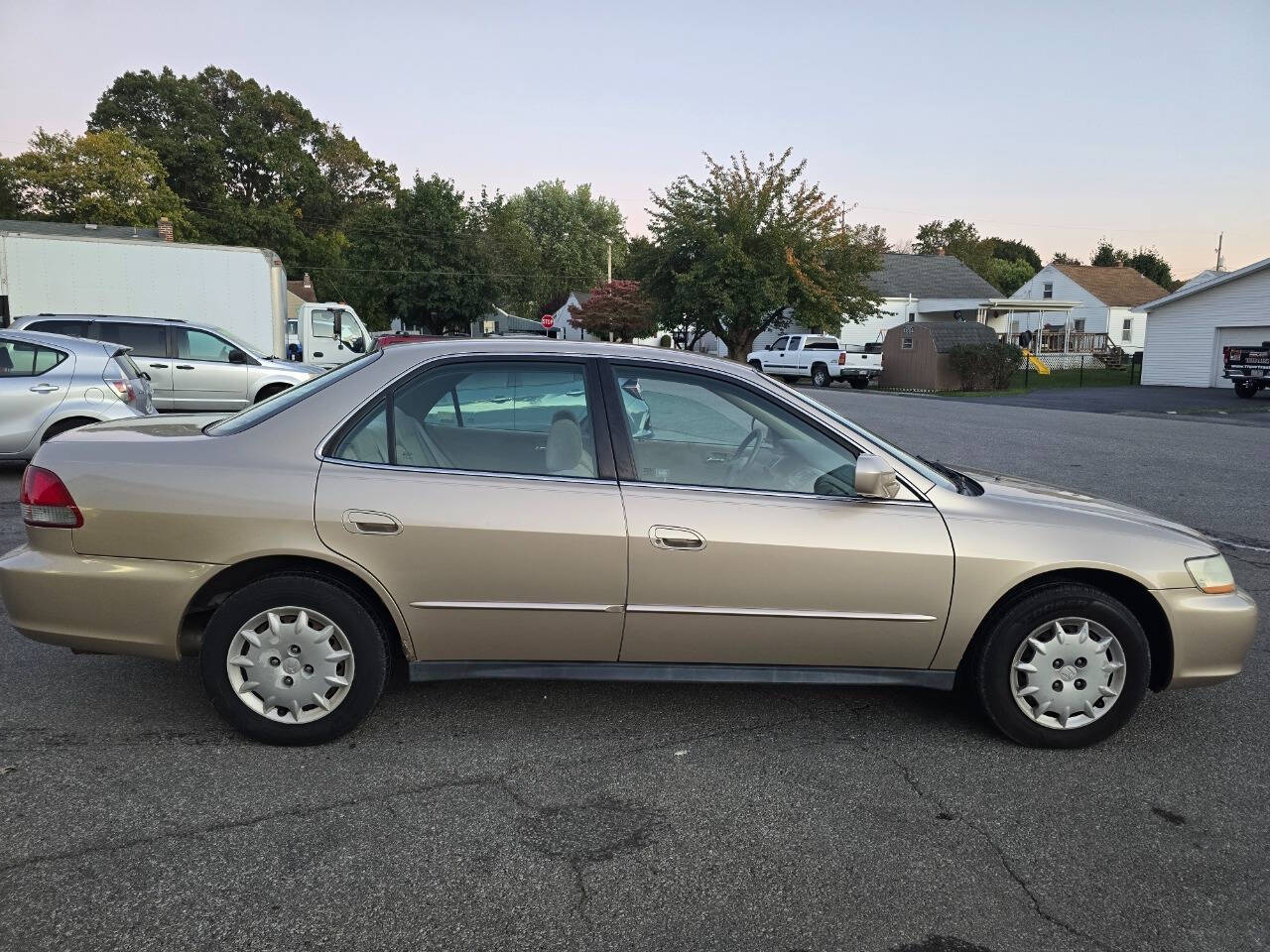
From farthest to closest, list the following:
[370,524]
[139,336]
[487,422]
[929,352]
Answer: [929,352] < [139,336] < [487,422] < [370,524]

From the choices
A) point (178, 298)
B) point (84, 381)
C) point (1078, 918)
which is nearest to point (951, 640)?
point (1078, 918)

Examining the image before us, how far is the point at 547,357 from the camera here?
379 centimetres

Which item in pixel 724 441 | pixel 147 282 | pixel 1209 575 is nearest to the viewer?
pixel 1209 575

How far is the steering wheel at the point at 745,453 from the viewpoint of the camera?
377cm

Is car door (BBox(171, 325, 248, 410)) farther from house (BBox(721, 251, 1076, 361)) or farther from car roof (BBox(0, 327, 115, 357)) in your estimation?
house (BBox(721, 251, 1076, 361))

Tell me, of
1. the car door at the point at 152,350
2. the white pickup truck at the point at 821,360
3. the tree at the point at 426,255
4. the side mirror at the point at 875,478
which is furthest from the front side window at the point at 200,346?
the tree at the point at 426,255

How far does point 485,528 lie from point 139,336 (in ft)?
41.3

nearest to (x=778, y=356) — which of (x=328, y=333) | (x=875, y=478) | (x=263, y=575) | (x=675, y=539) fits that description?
(x=328, y=333)

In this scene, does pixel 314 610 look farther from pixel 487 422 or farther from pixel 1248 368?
pixel 1248 368

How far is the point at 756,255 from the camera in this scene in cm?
3731

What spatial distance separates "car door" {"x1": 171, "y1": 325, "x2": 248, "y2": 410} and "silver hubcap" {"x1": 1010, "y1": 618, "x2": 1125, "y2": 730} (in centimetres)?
1304

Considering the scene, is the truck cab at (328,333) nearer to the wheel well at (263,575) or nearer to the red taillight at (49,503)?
the red taillight at (49,503)

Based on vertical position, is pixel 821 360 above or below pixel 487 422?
above

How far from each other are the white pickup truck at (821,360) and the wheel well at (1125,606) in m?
29.8
